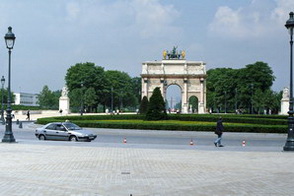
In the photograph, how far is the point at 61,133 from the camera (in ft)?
97.8

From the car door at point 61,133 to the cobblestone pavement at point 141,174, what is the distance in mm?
8632

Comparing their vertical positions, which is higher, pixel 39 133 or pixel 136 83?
pixel 136 83

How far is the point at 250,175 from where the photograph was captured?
46.4 ft

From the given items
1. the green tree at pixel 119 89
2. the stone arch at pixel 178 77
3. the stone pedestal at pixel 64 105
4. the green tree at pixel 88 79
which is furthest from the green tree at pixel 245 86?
Result: the stone pedestal at pixel 64 105

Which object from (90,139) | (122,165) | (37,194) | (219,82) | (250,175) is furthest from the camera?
(219,82)

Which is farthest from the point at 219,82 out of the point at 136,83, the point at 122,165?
the point at 122,165

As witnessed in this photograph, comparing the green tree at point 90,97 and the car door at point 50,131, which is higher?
the green tree at point 90,97

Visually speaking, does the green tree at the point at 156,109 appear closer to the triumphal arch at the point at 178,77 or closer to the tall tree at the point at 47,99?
the triumphal arch at the point at 178,77

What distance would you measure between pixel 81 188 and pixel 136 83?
152 meters

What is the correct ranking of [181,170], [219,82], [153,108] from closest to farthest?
[181,170] → [153,108] → [219,82]

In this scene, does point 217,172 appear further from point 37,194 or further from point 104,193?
Answer: point 37,194

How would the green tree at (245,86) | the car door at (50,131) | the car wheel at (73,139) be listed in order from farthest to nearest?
1. the green tree at (245,86)
2. the car door at (50,131)
3. the car wheel at (73,139)

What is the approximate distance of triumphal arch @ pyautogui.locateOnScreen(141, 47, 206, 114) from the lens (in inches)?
4400

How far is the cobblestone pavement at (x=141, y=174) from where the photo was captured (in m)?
11.4
